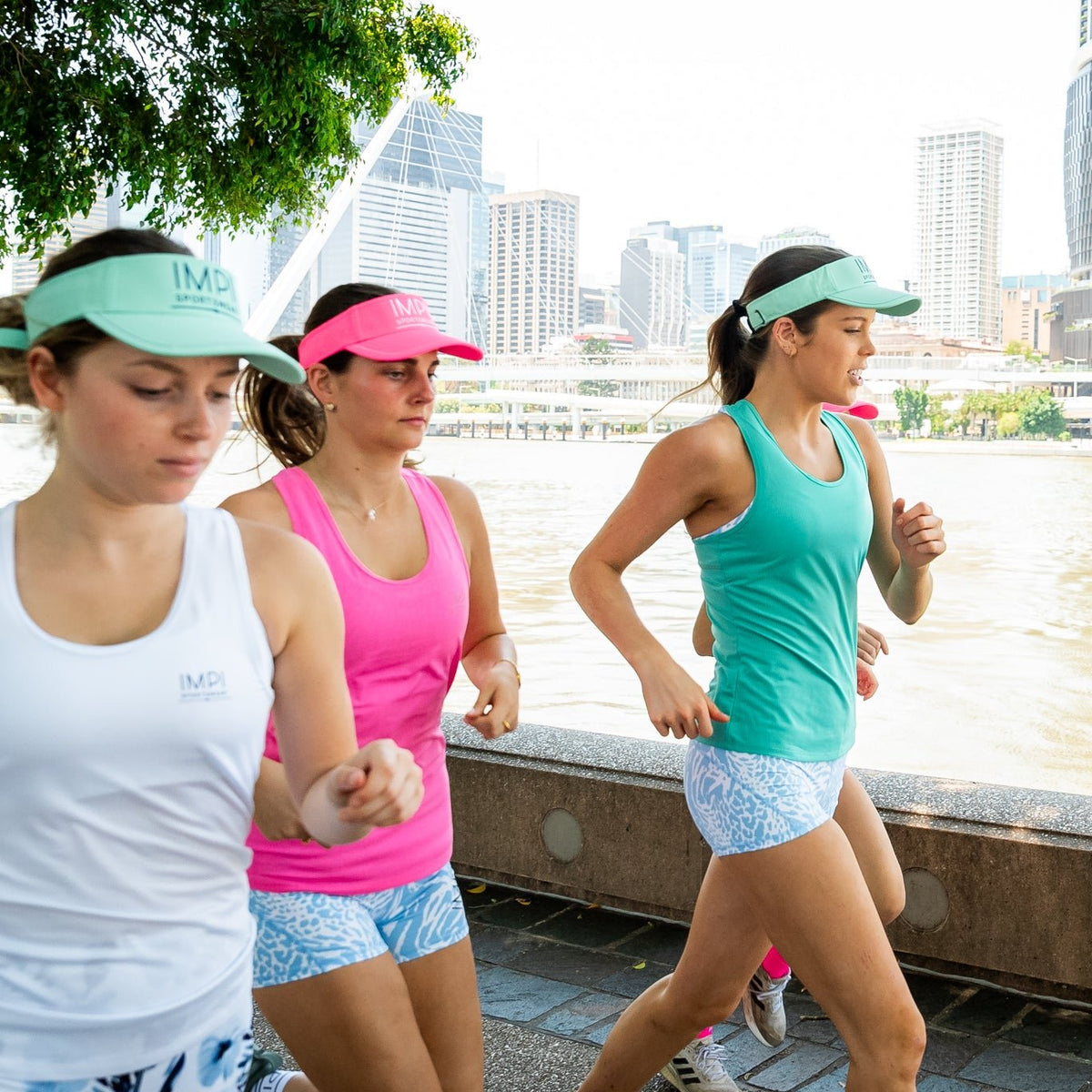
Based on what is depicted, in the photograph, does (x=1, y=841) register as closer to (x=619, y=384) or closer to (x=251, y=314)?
(x=251, y=314)

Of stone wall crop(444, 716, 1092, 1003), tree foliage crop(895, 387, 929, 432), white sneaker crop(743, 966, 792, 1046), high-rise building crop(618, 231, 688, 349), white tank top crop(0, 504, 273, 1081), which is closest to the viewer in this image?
white tank top crop(0, 504, 273, 1081)

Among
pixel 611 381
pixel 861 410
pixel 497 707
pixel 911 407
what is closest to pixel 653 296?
pixel 911 407

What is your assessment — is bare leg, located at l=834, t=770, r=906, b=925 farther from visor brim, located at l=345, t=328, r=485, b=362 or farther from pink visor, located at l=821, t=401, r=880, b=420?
visor brim, located at l=345, t=328, r=485, b=362

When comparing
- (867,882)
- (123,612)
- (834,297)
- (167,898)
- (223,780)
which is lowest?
(867,882)

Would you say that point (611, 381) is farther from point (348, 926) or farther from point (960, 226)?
point (960, 226)

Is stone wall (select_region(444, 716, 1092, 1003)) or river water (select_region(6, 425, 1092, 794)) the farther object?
river water (select_region(6, 425, 1092, 794))

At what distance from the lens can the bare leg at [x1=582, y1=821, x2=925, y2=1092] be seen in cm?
240

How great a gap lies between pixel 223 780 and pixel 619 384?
7612 cm

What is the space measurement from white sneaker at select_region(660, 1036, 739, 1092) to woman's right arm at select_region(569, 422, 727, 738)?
0.92m

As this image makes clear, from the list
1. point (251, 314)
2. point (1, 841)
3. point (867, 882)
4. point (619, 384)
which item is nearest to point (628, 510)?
point (867, 882)

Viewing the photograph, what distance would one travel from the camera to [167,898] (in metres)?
1.59

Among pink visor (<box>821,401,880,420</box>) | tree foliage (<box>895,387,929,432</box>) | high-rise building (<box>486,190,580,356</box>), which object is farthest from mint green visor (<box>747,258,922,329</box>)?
tree foliage (<box>895,387,929,432</box>)

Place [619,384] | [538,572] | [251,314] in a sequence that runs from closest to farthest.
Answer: [538,572]
[251,314]
[619,384]

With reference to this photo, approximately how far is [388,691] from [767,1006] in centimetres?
135
